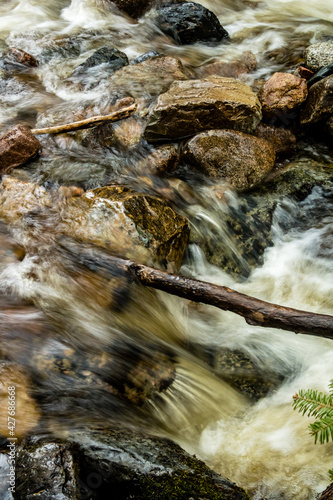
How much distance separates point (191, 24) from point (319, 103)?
14.1ft

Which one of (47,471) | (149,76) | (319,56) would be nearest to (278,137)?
(319,56)

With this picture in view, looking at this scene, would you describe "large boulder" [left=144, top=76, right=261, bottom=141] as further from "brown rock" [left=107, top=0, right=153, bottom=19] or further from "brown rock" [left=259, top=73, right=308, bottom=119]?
"brown rock" [left=107, top=0, right=153, bottom=19]

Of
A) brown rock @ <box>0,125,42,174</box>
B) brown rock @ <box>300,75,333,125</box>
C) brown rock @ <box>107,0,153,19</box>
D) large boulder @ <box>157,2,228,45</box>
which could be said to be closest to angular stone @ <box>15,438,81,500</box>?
brown rock @ <box>0,125,42,174</box>

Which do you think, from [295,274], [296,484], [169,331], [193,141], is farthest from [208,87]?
[296,484]

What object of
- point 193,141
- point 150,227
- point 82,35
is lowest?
point 150,227

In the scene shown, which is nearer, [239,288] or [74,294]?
[74,294]

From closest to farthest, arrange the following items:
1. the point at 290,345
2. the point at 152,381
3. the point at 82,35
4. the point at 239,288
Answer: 1. the point at 152,381
2. the point at 290,345
3. the point at 239,288
4. the point at 82,35

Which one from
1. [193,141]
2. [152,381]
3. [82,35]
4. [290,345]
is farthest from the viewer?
[82,35]

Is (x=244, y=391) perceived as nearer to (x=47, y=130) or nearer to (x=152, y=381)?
(x=152, y=381)

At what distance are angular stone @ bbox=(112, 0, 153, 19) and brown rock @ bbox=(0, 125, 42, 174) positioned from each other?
19.3ft

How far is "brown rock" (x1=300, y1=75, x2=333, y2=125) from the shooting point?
17.3ft

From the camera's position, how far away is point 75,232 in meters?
3.97

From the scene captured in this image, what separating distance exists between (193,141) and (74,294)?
2.82 metres

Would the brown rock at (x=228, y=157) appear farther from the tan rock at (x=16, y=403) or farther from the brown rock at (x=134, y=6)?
the brown rock at (x=134, y=6)
